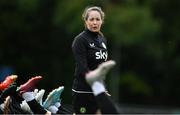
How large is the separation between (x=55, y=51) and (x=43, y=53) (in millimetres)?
577

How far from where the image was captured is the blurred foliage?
38906 millimetres

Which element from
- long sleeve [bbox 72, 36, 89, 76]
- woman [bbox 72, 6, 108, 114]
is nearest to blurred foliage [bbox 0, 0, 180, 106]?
woman [bbox 72, 6, 108, 114]

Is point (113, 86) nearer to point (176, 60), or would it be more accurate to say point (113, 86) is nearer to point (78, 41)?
point (176, 60)

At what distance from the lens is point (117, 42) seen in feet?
130

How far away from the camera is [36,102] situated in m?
10.3

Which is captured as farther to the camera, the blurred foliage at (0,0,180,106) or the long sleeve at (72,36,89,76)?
the blurred foliage at (0,0,180,106)

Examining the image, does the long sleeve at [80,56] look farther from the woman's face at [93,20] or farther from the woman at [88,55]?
the woman's face at [93,20]

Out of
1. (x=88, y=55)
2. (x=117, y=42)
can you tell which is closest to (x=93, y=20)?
(x=88, y=55)

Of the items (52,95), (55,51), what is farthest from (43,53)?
(52,95)

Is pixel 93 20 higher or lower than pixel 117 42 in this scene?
higher

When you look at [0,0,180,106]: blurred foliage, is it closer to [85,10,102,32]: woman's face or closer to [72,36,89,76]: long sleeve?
[85,10,102,32]: woman's face

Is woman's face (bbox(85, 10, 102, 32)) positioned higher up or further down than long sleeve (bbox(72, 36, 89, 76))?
higher up

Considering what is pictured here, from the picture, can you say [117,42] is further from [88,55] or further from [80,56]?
[80,56]

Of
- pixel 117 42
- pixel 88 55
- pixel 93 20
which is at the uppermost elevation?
pixel 93 20
